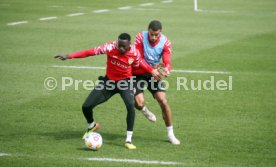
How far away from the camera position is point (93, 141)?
11.3 m

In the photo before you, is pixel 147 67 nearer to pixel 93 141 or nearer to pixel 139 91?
pixel 139 91

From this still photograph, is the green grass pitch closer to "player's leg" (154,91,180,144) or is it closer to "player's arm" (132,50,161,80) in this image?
"player's leg" (154,91,180,144)

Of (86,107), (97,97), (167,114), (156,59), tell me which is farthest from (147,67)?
(86,107)

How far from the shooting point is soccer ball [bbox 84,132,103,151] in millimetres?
11266

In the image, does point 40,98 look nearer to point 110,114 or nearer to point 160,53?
point 110,114

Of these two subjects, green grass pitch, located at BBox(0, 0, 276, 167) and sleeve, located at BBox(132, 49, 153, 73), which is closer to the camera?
green grass pitch, located at BBox(0, 0, 276, 167)

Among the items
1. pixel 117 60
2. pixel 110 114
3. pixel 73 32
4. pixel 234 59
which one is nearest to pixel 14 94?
pixel 110 114

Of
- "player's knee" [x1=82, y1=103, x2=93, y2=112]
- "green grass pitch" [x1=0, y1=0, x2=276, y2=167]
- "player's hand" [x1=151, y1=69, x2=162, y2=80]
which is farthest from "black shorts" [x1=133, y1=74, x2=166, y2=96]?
"player's knee" [x1=82, y1=103, x2=93, y2=112]

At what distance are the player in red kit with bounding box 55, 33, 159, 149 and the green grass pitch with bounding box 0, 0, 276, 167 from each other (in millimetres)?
686

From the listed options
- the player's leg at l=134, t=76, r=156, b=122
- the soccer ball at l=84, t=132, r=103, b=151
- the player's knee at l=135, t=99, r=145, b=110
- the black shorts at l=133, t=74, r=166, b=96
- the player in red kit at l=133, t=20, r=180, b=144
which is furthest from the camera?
the player's knee at l=135, t=99, r=145, b=110

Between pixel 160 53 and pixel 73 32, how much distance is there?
1519 centimetres

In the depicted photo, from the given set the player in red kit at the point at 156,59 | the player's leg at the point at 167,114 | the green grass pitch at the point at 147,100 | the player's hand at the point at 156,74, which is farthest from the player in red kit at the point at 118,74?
the green grass pitch at the point at 147,100

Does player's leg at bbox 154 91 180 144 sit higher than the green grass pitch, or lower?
higher

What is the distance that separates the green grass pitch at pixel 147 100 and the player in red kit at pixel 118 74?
27.0 inches
